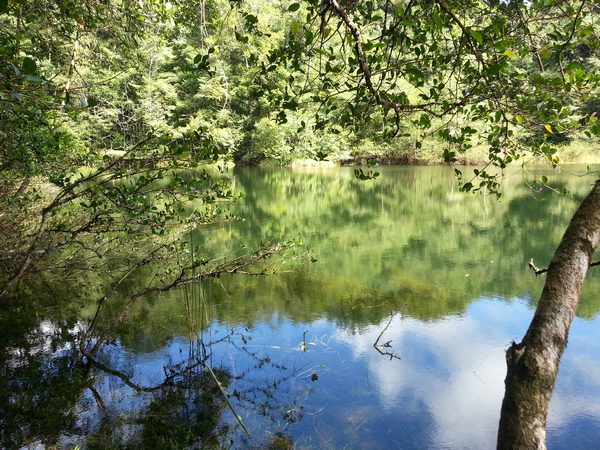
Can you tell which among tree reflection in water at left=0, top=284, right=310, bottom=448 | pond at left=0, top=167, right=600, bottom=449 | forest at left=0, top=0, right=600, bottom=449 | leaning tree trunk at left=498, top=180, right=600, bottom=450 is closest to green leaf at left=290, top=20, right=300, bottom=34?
forest at left=0, top=0, right=600, bottom=449

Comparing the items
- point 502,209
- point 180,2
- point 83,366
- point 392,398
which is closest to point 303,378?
point 392,398

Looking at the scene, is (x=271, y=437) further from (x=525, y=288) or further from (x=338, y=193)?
(x=338, y=193)

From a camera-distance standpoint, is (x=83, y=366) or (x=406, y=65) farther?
(x=83, y=366)

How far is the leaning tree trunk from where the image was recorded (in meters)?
1.71

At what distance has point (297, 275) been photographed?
8359 mm

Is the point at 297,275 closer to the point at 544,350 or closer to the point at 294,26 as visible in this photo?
the point at 294,26

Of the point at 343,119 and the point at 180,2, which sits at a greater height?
the point at 180,2

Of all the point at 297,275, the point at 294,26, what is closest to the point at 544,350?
the point at 294,26

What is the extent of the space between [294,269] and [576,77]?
6.77 metres

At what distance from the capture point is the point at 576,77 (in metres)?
2.29

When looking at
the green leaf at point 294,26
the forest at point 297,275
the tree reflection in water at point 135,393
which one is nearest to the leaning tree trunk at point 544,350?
the forest at point 297,275

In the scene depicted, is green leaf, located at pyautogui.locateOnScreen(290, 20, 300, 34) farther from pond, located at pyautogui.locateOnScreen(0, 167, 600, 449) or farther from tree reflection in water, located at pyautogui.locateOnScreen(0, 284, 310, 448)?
tree reflection in water, located at pyautogui.locateOnScreen(0, 284, 310, 448)

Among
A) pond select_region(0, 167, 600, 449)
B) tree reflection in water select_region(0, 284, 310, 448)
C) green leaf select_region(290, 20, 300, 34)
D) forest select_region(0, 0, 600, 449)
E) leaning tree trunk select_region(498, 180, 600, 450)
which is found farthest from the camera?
pond select_region(0, 167, 600, 449)

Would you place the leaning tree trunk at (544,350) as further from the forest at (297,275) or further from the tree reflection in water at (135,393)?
the tree reflection in water at (135,393)
